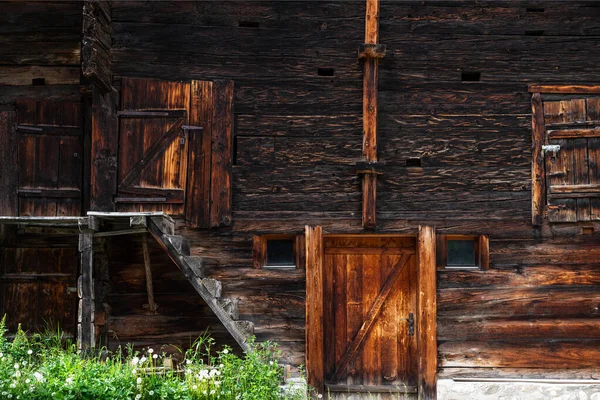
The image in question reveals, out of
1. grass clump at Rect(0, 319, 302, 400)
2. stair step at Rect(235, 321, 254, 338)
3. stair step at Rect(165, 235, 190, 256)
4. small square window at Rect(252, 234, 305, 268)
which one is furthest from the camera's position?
small square window at Rect(252, 234, 305, 268)

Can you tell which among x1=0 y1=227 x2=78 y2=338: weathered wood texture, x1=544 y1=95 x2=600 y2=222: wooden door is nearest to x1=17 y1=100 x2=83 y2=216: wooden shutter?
x1=0 y1=227 x2=78 y2=338: weathered wood texture

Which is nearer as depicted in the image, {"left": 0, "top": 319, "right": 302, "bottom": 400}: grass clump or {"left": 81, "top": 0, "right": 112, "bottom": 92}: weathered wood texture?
{"left": 0, "top": 319, "right": 302, "bottom": 400}: grass clump

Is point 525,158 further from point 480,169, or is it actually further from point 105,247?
point 105,247

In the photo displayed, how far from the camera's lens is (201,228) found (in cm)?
894

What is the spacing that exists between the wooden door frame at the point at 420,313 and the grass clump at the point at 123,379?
85 centimetres

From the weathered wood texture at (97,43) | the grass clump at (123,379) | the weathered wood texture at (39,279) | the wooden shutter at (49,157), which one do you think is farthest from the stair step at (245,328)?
the weathered wood texture at (97,43)

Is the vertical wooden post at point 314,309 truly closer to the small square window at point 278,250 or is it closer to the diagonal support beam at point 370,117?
the small square window at point 278,250

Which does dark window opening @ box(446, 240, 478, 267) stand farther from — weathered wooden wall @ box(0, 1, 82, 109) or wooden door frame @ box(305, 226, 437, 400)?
weathered wooden wall @ box(0, 1, 82, 109)

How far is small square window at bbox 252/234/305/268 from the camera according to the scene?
9.01 m

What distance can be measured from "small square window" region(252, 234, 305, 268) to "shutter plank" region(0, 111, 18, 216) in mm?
3238

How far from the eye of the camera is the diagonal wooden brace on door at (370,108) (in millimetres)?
8945

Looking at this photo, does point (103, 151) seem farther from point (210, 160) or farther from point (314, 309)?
point (314, 309)

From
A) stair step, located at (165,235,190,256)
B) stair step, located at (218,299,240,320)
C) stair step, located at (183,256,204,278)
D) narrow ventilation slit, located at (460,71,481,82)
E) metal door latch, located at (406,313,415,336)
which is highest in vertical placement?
narrow ventilation slit, located at (460,71,481,82)

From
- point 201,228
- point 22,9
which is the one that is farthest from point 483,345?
point 22,9
